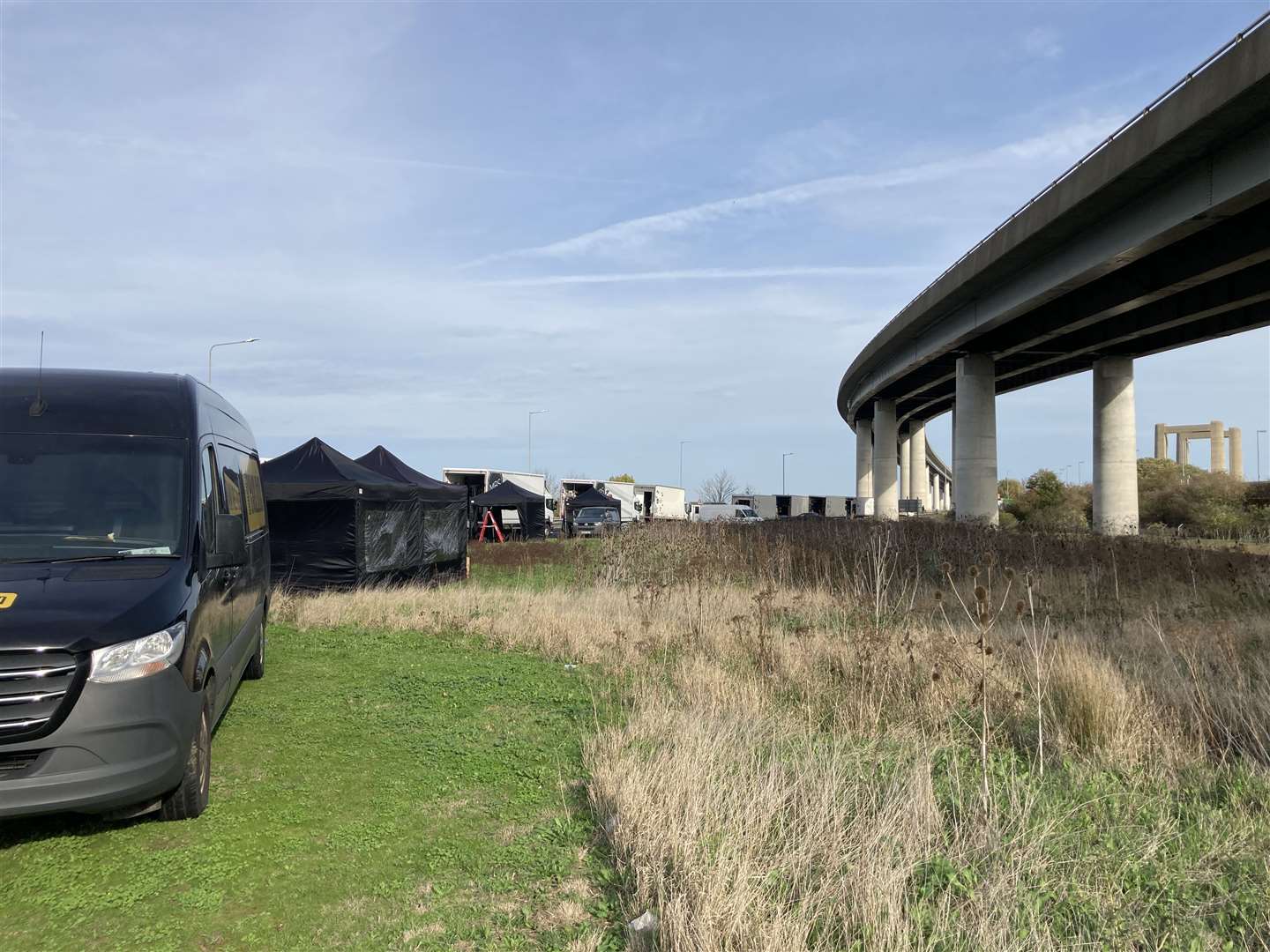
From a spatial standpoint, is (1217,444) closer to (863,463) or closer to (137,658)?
(863,463)

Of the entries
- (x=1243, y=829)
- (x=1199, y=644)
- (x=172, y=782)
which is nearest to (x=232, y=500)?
(x=172, y=782)

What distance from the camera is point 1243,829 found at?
14.7 feet

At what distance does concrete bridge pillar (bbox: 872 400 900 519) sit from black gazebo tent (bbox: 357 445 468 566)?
38.2 meters

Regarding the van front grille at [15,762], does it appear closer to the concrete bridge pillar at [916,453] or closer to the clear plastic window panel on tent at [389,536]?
the clear plastic window panel on tent at [389,536]

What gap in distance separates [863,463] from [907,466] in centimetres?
873

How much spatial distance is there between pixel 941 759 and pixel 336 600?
1069 cm

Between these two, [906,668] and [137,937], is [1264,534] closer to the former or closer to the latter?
[906,668]

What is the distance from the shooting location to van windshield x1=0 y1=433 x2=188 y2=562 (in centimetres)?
519

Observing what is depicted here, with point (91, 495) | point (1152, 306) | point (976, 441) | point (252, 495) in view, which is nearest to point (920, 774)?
point (91, 495)

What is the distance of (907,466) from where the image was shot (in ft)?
238

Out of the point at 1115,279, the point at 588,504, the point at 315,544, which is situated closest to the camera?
the point at 315,544

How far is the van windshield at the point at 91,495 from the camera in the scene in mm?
5188

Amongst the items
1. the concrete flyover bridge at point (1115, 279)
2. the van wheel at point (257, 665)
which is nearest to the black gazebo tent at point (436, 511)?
the van wheel at point (257, 665)

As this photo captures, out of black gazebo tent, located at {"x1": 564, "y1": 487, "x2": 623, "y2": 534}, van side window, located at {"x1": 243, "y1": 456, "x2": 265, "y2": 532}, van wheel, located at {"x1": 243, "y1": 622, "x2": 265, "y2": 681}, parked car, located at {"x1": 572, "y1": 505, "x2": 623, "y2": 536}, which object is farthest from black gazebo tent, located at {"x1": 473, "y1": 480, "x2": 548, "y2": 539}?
van wheel, located at {"x1": 243, "y1": 622, "x2": 265, "y2": 681}
